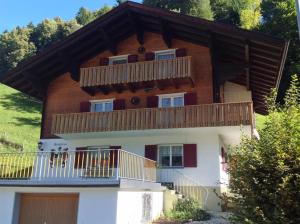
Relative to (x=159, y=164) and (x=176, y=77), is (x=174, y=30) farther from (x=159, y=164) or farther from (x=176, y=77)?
(x=159, y=164)

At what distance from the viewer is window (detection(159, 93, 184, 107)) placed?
21359 millimetres

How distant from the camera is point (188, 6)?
61.9 m

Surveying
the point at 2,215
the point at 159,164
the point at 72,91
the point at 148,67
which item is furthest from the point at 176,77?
the point at 2,215

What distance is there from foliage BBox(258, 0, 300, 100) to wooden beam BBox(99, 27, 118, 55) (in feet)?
77.1

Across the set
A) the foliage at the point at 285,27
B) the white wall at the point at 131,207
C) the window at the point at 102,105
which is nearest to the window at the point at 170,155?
the window at the point at 102,105

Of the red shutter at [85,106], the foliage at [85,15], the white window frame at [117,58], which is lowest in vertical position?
the red shutter at [85,106]

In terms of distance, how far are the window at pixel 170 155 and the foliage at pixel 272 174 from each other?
490 inches

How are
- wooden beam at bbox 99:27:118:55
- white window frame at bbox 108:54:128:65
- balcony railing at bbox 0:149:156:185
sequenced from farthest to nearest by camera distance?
white window frame at bbox 108:54:128:65
wooden beam at bbox 99:27:118:55
balcony railing at bbox 0:149:156:185

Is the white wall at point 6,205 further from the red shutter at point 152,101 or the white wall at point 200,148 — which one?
the red shutter at point 152,101

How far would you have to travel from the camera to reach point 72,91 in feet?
77.6

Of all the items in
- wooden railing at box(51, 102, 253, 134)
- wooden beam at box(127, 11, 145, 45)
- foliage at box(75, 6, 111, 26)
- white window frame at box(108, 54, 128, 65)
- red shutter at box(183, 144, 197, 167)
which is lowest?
red shutter at box(183, 144, 197, 167)

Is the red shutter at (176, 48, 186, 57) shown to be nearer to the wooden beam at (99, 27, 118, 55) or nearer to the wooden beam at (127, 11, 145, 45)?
the wooden beam at (127, 11, 145, 45)

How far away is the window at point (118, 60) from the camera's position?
23391 millimetres

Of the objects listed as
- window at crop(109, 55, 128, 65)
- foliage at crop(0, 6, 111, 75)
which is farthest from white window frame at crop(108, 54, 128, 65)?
foliage at crop(0, 6, 111, 75)
